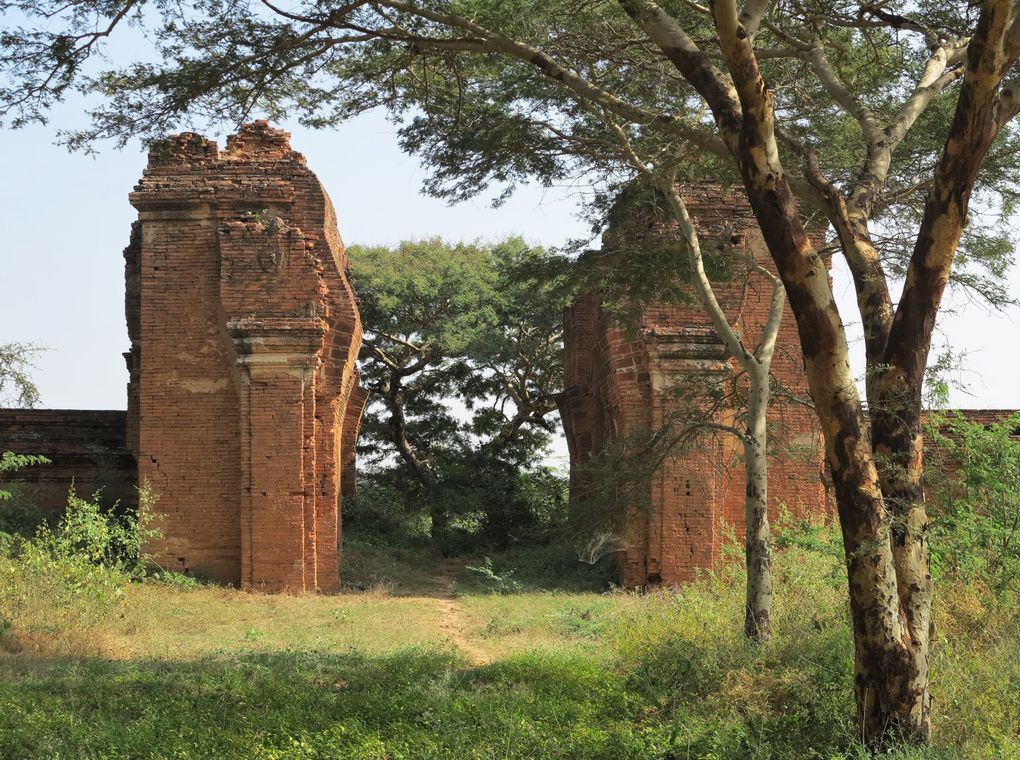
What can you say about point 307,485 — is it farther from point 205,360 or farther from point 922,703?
point 922,703

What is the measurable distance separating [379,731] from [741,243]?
8569 mm

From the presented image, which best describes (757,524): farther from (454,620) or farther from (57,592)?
(57,592)

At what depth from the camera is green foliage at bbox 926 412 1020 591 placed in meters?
7.72

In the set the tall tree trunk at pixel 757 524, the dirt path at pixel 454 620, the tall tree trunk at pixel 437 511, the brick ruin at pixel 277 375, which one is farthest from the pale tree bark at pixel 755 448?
the tall tree trunk at pixel 437 511

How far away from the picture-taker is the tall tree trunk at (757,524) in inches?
323

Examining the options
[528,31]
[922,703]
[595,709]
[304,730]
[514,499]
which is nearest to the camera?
[922,703]

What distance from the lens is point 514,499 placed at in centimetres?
2134

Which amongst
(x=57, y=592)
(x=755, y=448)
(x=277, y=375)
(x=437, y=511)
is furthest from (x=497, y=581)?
(x=437, y=511)

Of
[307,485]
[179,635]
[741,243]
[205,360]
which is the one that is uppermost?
[741,243]

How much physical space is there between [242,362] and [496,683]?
6.75 m

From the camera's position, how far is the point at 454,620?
11.8m

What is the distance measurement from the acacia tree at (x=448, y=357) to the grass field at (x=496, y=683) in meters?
12.2

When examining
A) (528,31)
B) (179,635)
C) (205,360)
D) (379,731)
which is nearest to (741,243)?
(528,31)

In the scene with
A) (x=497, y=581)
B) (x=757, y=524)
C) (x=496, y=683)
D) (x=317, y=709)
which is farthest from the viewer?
(x=497, y=581)
